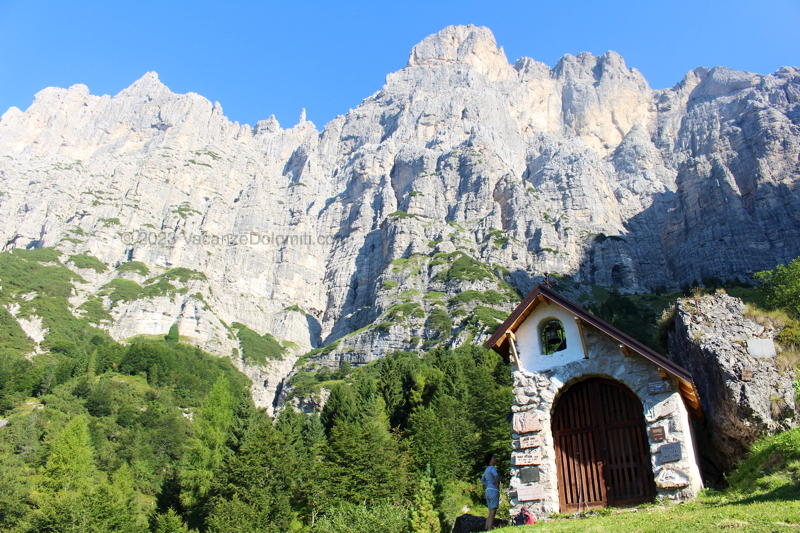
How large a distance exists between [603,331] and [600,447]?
12.7 feet

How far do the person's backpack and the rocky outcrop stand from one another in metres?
7.44

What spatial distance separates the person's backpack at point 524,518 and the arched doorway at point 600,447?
1.58 metres

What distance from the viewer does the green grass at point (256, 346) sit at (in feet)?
492

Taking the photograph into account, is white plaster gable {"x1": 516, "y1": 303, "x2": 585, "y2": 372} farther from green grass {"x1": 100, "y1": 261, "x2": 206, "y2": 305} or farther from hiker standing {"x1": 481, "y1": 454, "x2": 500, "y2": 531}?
green grass {"x1": 100, "y1": 261, "x2": 206, "y2": 305}

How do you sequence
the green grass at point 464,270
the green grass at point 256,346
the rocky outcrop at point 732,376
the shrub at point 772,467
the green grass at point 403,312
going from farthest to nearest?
the green grass at point 256,346
the green grass at point 464,270
the green grass at point 403,312
the rocky outcrop at point 732,376
the shrub at point 772,467

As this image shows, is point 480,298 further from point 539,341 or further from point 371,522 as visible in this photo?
point 539,341

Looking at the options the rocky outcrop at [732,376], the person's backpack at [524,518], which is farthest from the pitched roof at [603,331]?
the person's backpack at [524,518]

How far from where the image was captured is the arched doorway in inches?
744

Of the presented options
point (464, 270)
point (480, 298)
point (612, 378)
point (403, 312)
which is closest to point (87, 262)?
point (403, 312)

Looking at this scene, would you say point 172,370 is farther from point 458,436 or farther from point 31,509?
point 458,436

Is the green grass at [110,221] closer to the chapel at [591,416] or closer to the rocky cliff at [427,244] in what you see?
the rocky cliff at [427,244]

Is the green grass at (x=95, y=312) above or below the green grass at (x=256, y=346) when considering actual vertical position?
above

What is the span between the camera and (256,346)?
155500 millimetres

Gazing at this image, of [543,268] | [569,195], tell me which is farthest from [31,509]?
[569,195]
